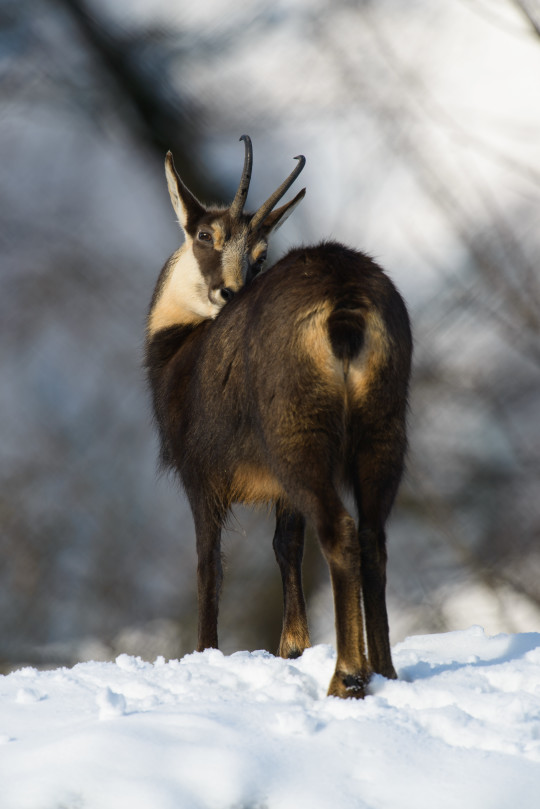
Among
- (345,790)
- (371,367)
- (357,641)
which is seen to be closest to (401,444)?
(371,367)

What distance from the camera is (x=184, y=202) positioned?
608 centimetres

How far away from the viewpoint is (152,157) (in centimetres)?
1052

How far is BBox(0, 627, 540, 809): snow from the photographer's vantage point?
2.45 meters

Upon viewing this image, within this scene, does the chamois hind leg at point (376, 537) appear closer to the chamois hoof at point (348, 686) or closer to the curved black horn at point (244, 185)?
the chamois hoof at point (348, 686)

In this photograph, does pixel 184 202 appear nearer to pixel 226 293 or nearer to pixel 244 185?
pixel 244 185

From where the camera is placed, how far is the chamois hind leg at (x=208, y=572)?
195 inches

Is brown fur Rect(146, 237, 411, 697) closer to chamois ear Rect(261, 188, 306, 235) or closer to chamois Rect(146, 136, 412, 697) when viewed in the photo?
chamois Rect(146, 136, 412, 697)

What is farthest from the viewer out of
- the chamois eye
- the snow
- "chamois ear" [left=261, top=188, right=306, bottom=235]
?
"chamois ear" [left=261, top=188, right=306, bottom=235]

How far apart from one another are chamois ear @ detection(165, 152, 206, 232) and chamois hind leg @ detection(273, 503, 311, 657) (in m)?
1.86

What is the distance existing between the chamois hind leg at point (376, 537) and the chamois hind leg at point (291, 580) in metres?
1.49

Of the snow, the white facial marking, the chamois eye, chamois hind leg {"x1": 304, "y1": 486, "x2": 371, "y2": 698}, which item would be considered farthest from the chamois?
the chamois eye

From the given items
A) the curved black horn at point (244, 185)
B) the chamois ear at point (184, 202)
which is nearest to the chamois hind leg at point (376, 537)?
the curved black horn at point (244, 185)

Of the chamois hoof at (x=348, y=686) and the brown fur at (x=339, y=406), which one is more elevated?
the brown fur at (x=339, y=406)

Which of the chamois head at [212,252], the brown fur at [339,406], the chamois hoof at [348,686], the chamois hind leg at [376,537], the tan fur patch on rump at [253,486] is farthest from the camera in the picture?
the chamois head at [212,252]
